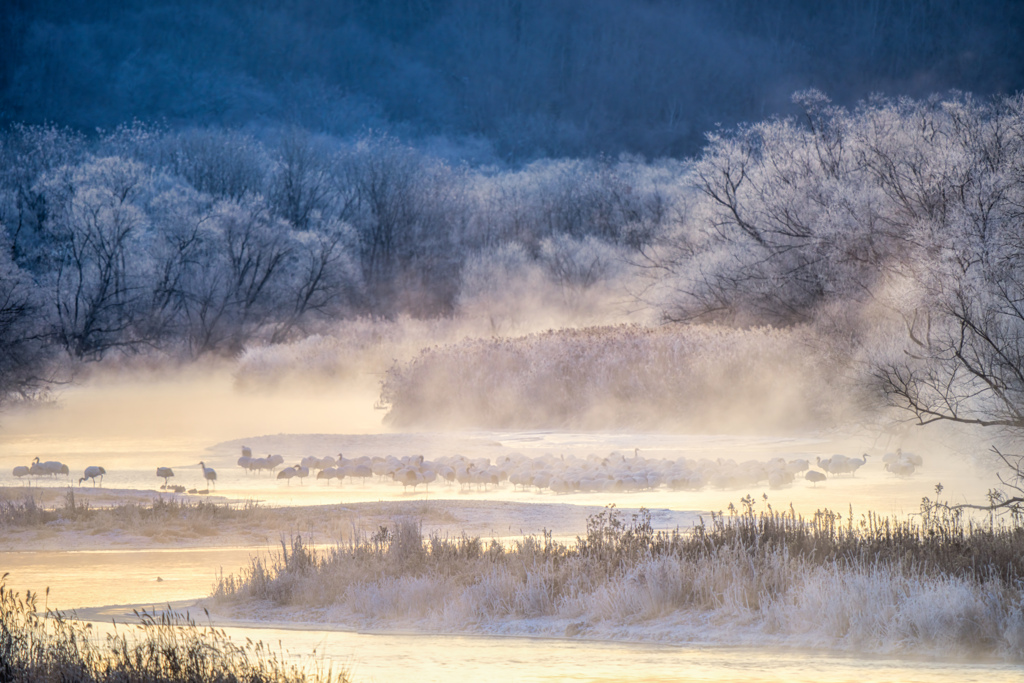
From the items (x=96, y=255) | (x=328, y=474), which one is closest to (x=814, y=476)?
(x=328, y=474)

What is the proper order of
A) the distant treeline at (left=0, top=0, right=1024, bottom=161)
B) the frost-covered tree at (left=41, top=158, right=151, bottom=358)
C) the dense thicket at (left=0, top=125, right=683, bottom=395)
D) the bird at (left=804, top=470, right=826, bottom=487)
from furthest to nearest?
the distant treeline at (left=0, top=0, right=1024, bottom=161) → the dense thicket at (left=0, top=125, right=683, bottom=395) → the frost-covered tree at (left=41, top=158, right=151, bottom=358) → the bird at (left=804, top=470, right=826, bottom=487)

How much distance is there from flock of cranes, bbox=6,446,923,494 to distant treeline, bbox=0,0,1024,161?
97.2m

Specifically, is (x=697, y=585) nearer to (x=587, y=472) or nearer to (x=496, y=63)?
(x=587, y=472)

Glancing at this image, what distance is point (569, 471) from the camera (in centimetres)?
1672

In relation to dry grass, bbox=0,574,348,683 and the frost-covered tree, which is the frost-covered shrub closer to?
dry grass, bbox=0,574,348,683

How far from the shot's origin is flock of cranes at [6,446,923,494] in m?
16.0

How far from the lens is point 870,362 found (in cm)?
1694

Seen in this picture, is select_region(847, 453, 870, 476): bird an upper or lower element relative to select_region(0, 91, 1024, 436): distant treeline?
lower

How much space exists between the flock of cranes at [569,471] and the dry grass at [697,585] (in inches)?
187

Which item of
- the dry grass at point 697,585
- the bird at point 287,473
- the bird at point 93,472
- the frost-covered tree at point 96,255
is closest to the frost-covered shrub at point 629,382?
the bird at point 287,473

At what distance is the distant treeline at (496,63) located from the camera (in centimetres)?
Answer: 12825

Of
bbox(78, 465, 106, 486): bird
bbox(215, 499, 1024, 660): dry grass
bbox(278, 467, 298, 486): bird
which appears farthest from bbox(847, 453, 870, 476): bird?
bbox(78, 465, 106, 486): bird

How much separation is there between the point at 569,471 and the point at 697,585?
7.07 metres

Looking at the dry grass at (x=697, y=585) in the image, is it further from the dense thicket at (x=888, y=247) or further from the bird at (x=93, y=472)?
the bird at (x=93, y=472)
